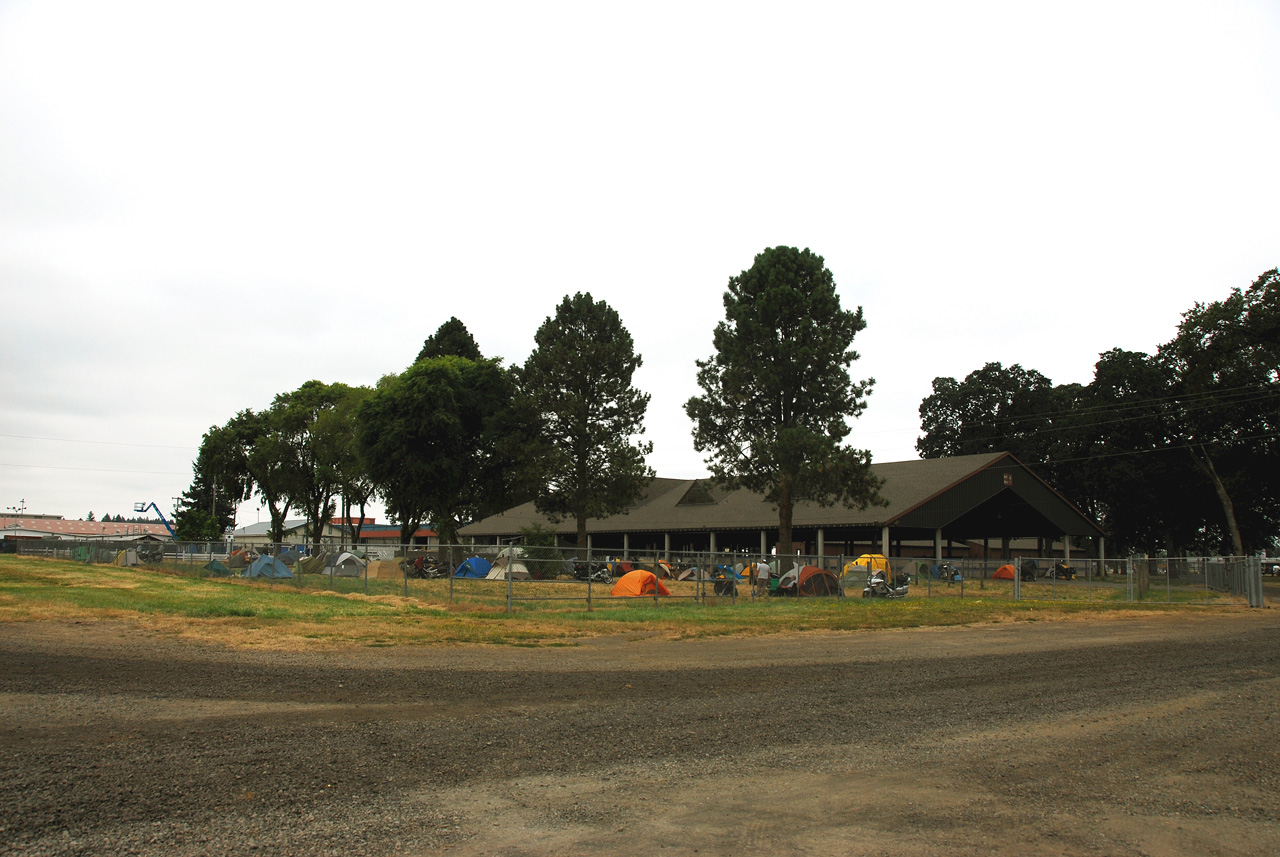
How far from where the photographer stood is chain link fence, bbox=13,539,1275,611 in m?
24.6

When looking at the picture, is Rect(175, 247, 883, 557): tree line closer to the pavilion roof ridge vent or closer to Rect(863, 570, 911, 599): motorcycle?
Rect(863, 570, 911, 599): motorcycle

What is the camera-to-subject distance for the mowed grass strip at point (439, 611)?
16.5 meters

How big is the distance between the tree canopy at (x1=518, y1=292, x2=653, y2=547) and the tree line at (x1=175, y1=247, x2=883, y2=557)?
0.27 feet

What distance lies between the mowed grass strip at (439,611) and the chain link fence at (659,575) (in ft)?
0.76

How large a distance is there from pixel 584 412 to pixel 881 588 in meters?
21.1

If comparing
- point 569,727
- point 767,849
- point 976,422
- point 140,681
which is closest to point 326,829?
point 767,849

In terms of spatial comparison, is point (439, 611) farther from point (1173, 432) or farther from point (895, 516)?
point (1173, 432)

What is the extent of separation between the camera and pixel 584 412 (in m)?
46.9

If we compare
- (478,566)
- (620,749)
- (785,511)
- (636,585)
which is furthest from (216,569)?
(620,749)

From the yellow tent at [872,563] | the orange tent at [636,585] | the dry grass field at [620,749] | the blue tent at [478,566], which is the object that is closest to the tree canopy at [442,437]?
the blue tent at [478,566]

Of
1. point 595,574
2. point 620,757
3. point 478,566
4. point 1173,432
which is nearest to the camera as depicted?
point 620,757

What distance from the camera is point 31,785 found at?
225 inches

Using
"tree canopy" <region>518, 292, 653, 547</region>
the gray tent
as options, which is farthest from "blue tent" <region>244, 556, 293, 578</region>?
"tree canopy" <region>518, 292, 653, 547</region>

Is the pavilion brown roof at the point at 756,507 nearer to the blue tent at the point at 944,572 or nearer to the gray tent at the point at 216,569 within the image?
the blue tent at the point at 944,572
